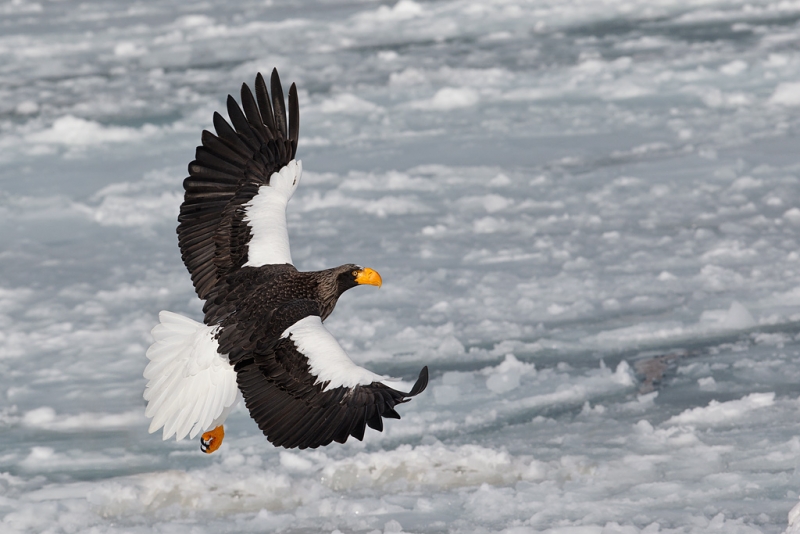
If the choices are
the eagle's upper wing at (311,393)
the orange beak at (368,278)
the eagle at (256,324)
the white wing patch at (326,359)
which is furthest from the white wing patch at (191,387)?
the orange beak at (368,278)

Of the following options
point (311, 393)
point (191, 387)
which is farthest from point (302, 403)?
point (191, 387)

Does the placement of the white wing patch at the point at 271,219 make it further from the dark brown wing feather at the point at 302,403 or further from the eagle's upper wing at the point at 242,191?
the dark brown wing feather at the point at 302,403

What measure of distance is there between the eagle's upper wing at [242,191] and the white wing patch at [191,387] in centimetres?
36

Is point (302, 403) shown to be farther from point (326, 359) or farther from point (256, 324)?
point (256, 324)

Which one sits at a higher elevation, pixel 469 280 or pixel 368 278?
pixel 469 280

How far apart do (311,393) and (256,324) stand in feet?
1.40

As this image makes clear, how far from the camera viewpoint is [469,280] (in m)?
6.21

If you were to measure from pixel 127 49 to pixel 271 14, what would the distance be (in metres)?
3.43

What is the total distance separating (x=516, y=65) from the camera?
1189 centimetres

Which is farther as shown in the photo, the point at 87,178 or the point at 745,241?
the point at 87,178

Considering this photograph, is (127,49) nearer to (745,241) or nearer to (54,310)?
(54,310)

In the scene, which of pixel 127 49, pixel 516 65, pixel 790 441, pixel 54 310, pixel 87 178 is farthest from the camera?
pixel 127 49

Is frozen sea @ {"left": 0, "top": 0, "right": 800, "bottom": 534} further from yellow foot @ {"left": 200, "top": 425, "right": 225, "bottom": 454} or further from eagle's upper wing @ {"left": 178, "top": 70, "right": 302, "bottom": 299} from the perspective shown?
eagle's upper wing @ {"left": 178, "top": 70, "right": 302, "bottom": 299}

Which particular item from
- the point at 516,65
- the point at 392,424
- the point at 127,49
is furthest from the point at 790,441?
the point at 127,49
